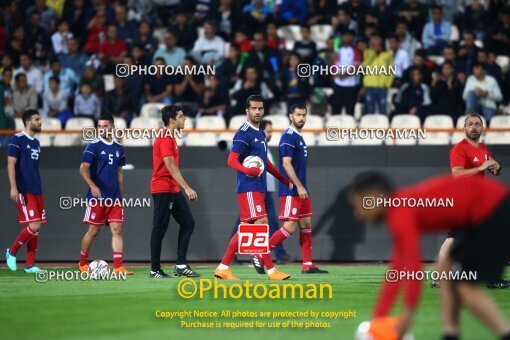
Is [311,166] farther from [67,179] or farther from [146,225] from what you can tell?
[67,179]

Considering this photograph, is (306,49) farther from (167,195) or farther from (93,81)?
(167,195)

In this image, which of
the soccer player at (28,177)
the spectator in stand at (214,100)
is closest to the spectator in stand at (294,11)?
the spectator in stand at (214,100)

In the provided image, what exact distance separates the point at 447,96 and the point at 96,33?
8.99m

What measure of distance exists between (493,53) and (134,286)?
38.8 feet

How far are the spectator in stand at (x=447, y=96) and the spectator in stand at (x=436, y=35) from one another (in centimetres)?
213

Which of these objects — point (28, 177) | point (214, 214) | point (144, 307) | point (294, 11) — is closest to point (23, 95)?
point (214, 214)

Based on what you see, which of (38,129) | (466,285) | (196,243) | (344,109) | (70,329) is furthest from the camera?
(344,109)

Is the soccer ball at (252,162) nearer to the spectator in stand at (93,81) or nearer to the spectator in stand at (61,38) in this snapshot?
the spectator in stand at (93,81)

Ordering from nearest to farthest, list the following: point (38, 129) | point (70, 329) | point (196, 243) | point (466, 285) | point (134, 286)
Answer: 1. point (466, 285)
2. point (70, 329)
3. point (134, 286)
4. point (38, 129)
5. point (196, 243)

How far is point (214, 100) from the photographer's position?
2219cm

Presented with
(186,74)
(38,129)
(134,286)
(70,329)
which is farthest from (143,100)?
(70,329)

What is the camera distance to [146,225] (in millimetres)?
18922

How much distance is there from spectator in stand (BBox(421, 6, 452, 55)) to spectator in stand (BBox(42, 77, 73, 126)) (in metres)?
8.54

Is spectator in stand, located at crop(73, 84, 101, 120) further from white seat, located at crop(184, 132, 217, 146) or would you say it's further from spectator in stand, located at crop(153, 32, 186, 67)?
white seat, located at crop(184, 132, 217, 146)
